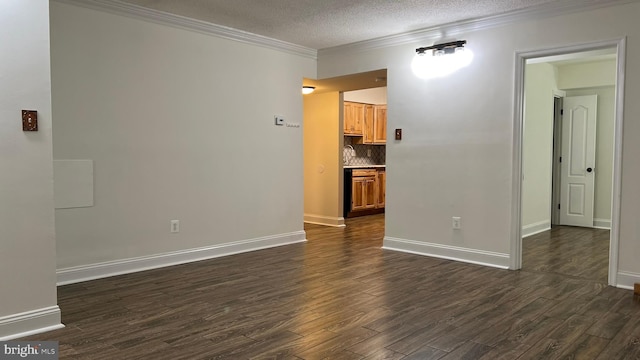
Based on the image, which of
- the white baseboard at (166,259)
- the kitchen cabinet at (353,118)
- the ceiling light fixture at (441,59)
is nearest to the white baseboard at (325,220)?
the white baseboard at (166,259)

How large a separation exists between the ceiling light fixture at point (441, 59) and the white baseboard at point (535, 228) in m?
2.84

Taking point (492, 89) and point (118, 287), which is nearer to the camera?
point (118, 287)

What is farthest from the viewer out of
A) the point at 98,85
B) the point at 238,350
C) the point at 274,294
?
the point at 98,85

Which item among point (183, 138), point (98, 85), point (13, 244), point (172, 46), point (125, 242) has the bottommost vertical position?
point (125, 242)

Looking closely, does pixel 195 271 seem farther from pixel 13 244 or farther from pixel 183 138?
pixel 13 244

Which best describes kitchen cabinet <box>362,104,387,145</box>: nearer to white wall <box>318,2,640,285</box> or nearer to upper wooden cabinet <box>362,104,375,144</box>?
upper wooden cabinet <box>362,104,375,144</box>

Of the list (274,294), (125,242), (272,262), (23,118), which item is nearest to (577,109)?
(272,262)

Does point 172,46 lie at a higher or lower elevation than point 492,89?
higher

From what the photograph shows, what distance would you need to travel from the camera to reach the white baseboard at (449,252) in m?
4.89

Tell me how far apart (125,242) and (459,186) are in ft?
11.5

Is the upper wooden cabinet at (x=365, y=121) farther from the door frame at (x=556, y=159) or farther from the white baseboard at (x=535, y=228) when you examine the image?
the white baseboard at (x=535, y=228)

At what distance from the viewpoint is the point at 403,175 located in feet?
18.6

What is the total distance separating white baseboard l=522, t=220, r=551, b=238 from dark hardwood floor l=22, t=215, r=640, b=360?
159cm

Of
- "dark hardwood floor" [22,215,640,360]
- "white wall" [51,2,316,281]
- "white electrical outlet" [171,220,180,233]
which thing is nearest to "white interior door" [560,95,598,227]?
"dark hardwood floor" [22,215,640,360]
